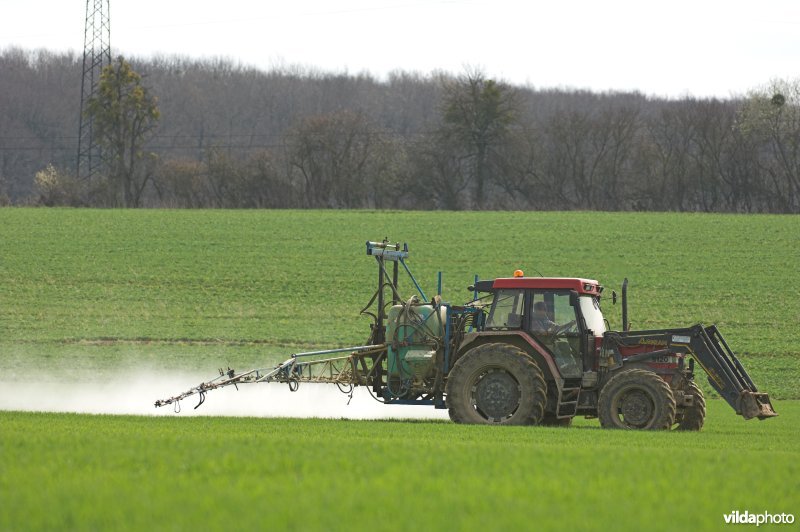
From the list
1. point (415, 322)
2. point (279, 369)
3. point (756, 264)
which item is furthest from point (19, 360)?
point (756, 264)

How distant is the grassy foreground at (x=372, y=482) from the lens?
24.9 ft

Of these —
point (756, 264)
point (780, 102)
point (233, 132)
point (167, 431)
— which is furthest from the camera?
point (233, 132)

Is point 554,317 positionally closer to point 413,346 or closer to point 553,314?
point 553,314

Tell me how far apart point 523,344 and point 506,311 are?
57cm

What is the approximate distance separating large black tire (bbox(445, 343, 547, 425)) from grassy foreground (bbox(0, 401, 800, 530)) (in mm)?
2537

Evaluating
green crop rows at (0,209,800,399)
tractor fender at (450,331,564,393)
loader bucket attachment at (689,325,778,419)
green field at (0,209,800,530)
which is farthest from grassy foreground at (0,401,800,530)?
green crop rows at (0,209,800,399)

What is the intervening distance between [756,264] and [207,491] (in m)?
38.1

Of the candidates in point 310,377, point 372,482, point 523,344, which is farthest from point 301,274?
point 372,482

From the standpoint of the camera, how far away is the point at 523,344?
16.5 meters

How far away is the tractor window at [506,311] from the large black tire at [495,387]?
58 centimetres

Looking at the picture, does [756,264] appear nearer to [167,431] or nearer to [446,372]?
[446,372]

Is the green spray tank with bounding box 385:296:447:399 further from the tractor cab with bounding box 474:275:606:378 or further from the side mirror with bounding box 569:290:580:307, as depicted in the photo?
the side mirror with bounding box 569:290:580:307

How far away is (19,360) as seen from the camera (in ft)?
95.1

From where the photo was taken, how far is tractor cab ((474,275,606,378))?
16438mm
